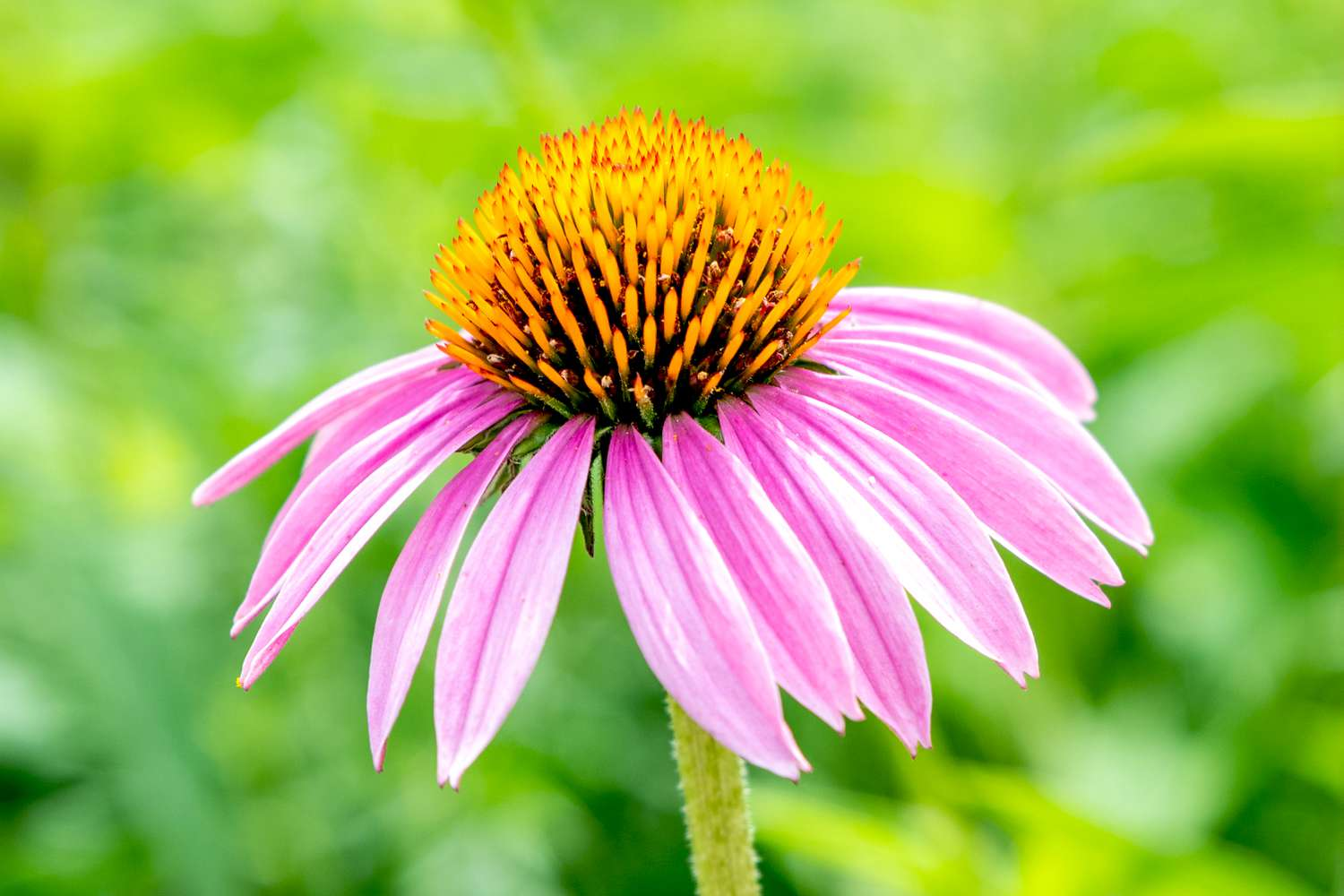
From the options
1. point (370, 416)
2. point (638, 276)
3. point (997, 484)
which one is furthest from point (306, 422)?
point (997, 484)

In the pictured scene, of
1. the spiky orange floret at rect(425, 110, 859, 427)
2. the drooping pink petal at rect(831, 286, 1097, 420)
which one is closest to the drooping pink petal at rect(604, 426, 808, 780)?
the spiky orange floret at rect(425, 110, 859, 427)

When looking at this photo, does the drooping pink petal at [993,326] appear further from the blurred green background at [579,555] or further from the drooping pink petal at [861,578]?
the blurred green background at [579,555]

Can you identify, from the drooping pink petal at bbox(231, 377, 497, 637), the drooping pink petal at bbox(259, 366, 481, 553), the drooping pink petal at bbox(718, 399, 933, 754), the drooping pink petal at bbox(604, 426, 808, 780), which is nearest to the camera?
the drooping pink petal at bbox(604, 426, 808, 780)

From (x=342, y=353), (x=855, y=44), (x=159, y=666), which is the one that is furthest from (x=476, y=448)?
(x=855, y=44)

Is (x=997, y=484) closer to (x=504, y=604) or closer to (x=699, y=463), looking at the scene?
(x=699, y=463)

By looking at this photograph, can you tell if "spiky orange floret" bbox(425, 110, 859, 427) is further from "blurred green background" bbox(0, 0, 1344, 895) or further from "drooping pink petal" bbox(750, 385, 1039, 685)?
"blurred green background" bbox(0, 0, 1344, 895)

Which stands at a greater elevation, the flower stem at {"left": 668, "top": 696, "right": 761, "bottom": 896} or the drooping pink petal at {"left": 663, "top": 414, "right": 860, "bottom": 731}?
the drooping pink petal at {"left": 663, "top": 414, "right": 860, "bottom": 731}
